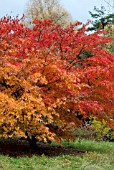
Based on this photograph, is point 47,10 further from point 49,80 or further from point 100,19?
point 49,80

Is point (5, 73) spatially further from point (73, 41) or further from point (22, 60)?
point (73, 41)

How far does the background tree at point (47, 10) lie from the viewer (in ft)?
112

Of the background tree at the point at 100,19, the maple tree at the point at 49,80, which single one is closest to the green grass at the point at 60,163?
the maple tree at the point at 49,80

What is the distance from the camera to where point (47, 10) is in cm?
3475

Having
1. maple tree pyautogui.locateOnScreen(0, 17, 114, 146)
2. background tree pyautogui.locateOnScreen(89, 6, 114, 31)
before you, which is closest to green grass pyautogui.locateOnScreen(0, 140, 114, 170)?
maple tree pyautogui.locateOnScreen(0, 17, 114, 146)

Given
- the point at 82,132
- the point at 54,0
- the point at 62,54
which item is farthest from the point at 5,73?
the point at 54,0

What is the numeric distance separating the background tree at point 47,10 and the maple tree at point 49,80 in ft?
76.9

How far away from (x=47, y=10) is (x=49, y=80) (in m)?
26.0

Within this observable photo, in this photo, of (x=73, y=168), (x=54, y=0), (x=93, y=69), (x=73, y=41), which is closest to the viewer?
(x=73, y=168)

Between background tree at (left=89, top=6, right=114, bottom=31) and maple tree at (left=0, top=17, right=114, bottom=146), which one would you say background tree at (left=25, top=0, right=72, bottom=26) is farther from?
maple tree at (left=0, top=17, right=114, bottom=146)

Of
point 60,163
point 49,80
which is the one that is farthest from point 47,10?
point 60,163

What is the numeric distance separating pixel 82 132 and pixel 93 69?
9032 millimetres

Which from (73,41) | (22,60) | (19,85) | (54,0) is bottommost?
(19,85)

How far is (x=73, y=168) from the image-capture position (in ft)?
26.4
